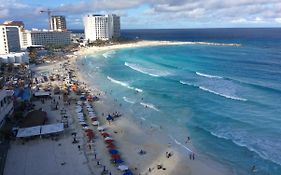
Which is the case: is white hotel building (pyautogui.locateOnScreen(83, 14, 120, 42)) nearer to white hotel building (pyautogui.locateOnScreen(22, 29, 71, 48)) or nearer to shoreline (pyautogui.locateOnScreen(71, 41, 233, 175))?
white hotel building (pyautogui.locateOnScreen(22, 29, 71, 48))

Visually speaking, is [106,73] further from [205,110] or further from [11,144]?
[11,144]

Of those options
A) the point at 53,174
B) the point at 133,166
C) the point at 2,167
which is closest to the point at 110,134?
the point at 133,166

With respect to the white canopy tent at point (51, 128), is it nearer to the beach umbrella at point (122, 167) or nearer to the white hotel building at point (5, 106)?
the white hotel building at point (5, 106)

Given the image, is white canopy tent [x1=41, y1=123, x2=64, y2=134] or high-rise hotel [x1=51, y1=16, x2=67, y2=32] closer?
white canopy tent [x1=41, y1=123, x2=64, y2=134]

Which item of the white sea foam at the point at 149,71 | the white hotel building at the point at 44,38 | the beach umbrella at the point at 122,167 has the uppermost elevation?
the white hotel building at the point at 44,38

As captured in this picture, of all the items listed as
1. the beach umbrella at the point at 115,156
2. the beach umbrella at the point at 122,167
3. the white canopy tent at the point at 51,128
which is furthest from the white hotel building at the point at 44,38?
the beach umbrella at the point at 122,167

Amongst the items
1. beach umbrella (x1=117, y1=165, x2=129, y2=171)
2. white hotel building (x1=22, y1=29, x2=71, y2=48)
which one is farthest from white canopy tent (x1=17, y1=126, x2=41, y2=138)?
white hotel building (x1=22, y1=29, x2=71, y2=48)

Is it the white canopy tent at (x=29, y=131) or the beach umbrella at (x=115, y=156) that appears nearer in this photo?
the beach umbrella at (x=115, y=156)

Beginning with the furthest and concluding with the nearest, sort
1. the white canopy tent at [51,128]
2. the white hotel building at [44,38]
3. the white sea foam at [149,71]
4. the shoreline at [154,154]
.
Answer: the white hotel building at [44,38] → the white sea foam at [149,71] → the white canopy tent at [51,128] → the shoreline at [154,154]

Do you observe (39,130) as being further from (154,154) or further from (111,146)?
(154,154)

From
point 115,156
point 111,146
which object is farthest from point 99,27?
point 115,156

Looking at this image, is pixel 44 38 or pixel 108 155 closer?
pixel 108 155
